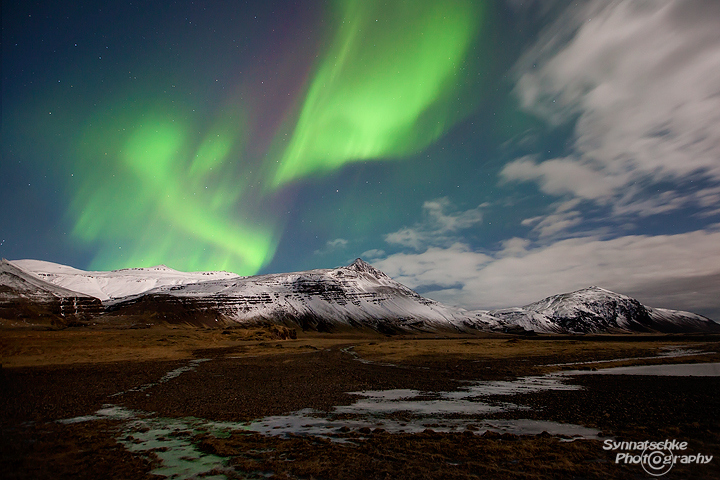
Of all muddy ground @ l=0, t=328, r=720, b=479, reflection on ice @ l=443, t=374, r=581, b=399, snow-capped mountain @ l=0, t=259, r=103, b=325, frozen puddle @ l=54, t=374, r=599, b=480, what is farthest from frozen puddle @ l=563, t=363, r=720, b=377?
snow-capped mountain @ l=0, t=259, r=103, b=325

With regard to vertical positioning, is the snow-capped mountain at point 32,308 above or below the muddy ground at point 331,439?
above

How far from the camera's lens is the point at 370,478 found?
37.2ft

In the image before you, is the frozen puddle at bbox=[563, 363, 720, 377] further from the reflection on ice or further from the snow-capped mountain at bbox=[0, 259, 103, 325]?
the snow-capped mountain at bbox=[0, 259, 103, 325]

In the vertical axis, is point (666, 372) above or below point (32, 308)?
below

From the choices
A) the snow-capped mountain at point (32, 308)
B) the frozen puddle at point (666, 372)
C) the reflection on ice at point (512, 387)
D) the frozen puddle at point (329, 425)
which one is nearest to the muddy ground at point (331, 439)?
the frozen puddle at point (329, 425)

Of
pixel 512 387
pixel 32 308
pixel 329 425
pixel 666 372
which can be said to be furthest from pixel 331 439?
pixel 32 308

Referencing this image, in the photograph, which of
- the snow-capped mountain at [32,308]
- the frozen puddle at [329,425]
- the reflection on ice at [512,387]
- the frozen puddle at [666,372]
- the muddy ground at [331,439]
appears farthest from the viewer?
the snow-capped mountain at [32,308]

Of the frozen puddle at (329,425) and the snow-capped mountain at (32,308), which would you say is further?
the snow-capped mountain at (32,308)

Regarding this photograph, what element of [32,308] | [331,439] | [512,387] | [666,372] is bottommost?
[512,387]

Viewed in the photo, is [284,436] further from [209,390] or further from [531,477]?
[209,390]

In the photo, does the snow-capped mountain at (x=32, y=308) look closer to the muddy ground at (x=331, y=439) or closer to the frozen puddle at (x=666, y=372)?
the muddy ground at (x=331, y=439)

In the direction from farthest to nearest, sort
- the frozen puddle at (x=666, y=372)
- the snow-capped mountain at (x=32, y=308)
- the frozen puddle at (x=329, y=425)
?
the snow-capped mountain at (x=32, y=308)
the frozen puddle at (x=666, y=372)
the frozen puddle at (x=329, y=425)

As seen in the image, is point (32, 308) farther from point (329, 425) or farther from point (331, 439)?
point (331, 439)

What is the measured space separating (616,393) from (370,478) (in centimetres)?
2342
